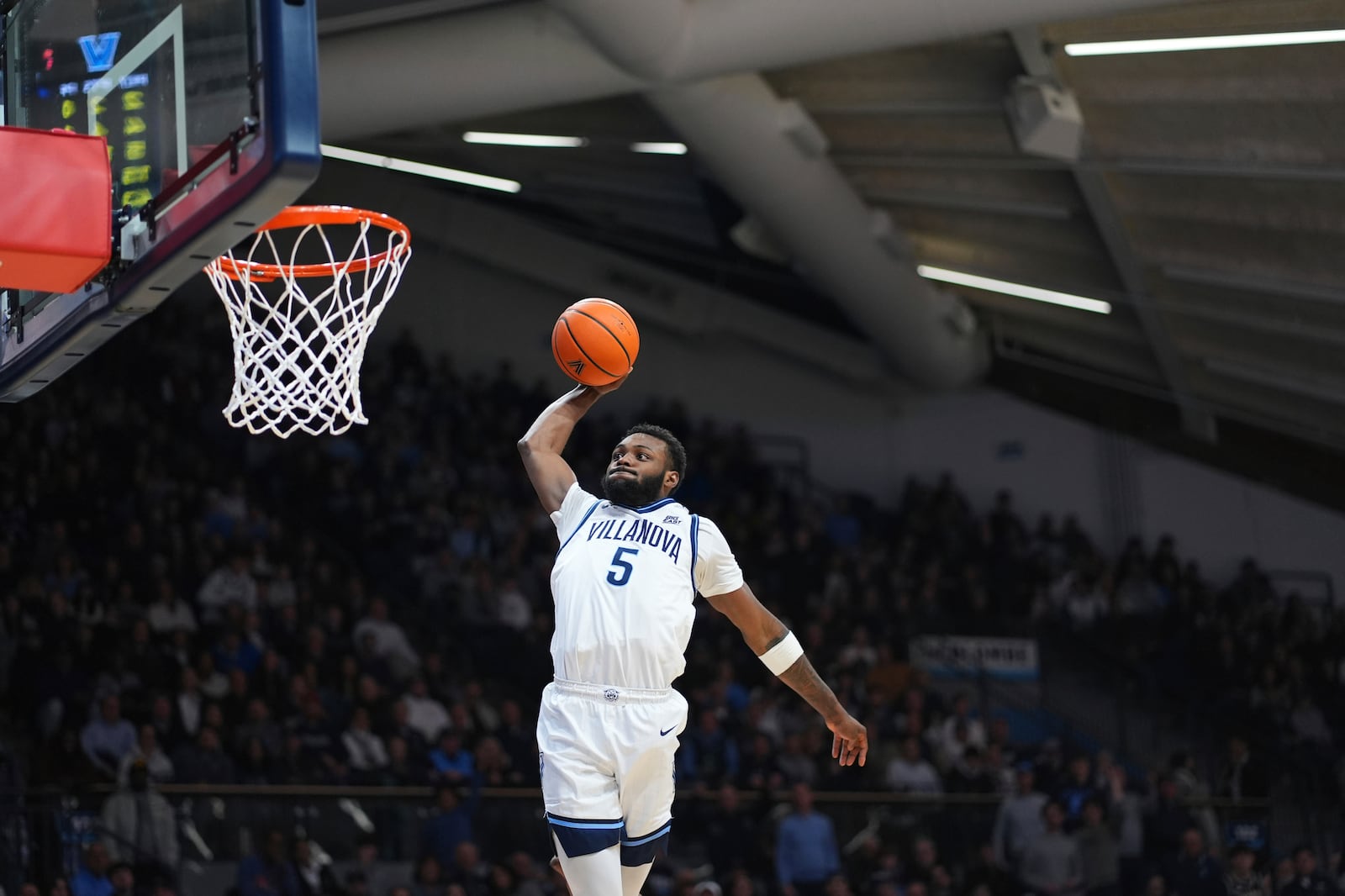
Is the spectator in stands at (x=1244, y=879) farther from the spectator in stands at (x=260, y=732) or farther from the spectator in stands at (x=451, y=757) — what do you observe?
the spectator in stands at (x=260, y=732)

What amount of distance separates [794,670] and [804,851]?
7.48 meters

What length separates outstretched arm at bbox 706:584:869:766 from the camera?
19.2 feet

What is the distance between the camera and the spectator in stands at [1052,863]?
45.4 ft

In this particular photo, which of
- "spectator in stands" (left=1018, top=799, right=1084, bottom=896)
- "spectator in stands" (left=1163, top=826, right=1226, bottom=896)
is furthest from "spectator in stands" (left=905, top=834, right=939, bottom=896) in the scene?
"spectator in stands" (left=1163, top=826, right=1226, bottom=896)

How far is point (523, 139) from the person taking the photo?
17.3 metres

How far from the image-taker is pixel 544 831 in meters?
12.7

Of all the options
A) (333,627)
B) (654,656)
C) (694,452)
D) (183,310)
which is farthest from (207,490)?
(654,656)

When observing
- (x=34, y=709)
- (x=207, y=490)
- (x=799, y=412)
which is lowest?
(x=34, y=709)

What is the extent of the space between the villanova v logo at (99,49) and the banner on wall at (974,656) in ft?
48.4

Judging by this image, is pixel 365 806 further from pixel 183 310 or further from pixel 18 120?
pixel 183 310

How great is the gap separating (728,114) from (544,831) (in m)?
6.57

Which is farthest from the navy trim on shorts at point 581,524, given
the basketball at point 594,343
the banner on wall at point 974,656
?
the banner on wall at point 974,656

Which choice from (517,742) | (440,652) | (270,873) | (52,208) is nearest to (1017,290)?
(440,652)

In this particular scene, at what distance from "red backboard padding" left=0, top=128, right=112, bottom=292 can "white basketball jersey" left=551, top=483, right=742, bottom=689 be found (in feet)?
6.25
